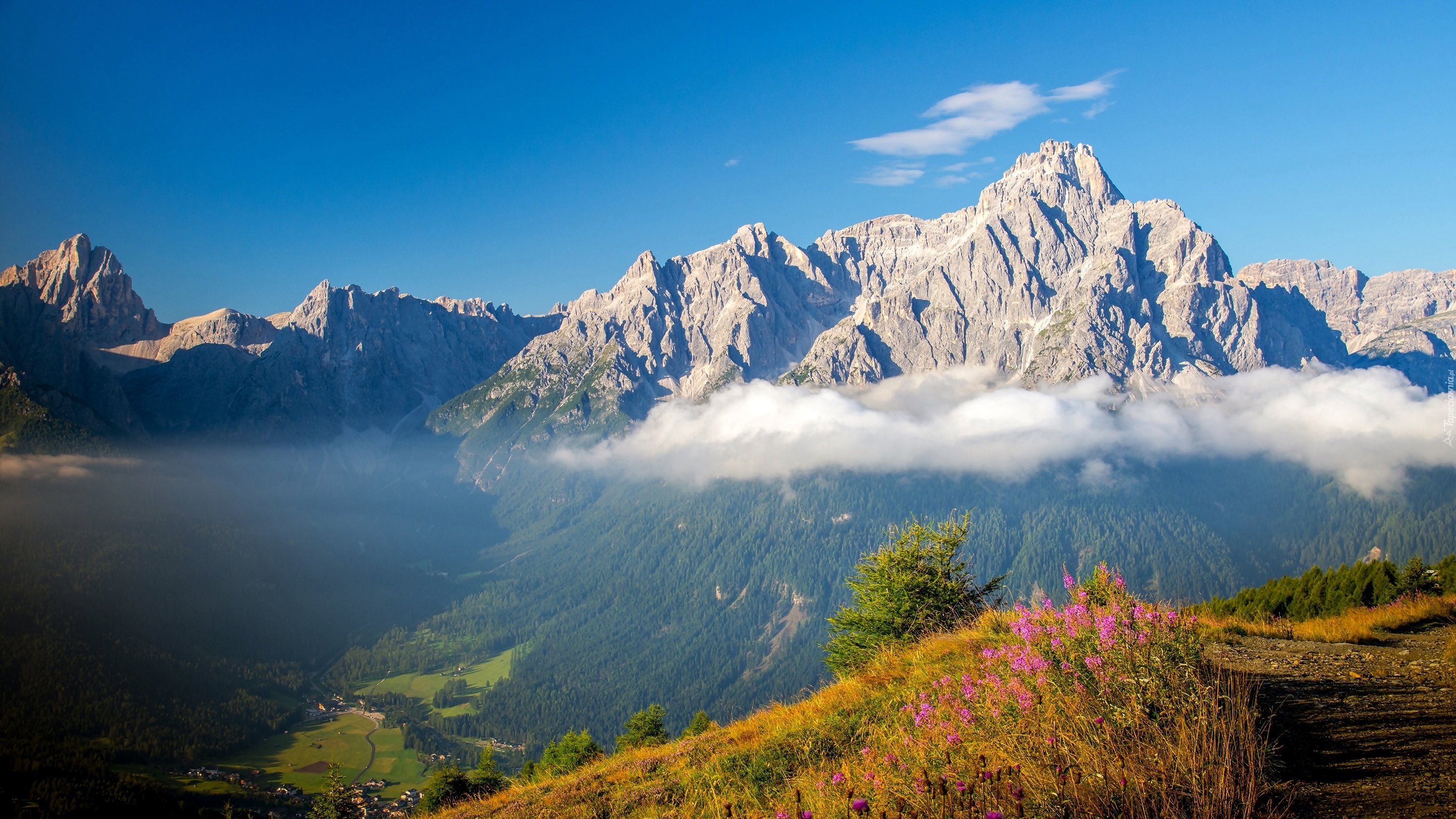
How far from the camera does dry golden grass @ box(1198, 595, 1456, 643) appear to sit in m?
13.1

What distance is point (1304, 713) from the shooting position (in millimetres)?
7379

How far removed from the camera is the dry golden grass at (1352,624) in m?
13.1

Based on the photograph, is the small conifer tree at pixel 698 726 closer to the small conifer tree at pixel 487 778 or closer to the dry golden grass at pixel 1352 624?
the small conifer tree at pixel 487 778

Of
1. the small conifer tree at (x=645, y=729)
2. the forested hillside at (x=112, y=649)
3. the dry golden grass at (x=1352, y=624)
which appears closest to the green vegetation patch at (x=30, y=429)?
the forested hillside at (x=112, y=649)

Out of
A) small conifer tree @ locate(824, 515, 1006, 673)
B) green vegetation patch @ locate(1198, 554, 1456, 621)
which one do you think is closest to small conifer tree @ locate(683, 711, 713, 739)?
small conifer tree @ locate(824, 515, 1006, 673)

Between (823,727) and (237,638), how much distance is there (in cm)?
24629

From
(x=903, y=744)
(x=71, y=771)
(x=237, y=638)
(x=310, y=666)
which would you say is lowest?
(x=310, y=666)

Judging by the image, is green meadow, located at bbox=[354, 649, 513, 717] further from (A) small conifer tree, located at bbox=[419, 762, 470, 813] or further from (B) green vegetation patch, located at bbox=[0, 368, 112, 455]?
(A) small conifer tree, located at bbox=[419, 762, 470, 813]

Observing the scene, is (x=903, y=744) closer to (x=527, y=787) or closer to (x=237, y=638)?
(x=527, y=787)

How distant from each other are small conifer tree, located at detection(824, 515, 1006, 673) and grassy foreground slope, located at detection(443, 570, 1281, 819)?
23.4ft

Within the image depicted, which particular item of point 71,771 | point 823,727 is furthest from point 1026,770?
point 71,771

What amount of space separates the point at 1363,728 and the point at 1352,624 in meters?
10.3

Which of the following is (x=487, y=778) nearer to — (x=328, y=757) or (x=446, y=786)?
(x=446, y=786)

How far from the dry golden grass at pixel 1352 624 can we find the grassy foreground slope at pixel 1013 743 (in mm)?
6258
